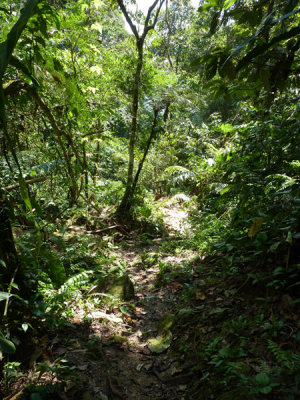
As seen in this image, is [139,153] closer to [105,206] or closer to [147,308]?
[105,206]

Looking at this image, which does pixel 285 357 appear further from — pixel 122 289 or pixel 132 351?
pixel 122 289

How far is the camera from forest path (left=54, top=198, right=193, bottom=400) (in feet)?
5.88

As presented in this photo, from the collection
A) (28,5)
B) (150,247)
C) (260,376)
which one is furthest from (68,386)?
(150,247)

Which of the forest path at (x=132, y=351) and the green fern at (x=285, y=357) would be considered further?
the forest path at (x=132, y=351)

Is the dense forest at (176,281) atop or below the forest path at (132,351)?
atop

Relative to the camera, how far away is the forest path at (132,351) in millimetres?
1793

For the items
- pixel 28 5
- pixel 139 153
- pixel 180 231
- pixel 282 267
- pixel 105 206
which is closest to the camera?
pixel 28 5

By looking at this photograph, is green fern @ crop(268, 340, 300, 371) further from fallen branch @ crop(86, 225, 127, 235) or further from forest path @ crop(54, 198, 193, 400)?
fallen branch @ crop(86, 225, 127, 235)

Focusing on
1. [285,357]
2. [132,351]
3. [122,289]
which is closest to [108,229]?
[122,289]

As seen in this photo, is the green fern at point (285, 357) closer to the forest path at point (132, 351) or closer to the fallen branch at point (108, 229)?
the forest path at point (132, 351)

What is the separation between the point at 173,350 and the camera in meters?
2.20

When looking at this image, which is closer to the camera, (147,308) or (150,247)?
(147,308)

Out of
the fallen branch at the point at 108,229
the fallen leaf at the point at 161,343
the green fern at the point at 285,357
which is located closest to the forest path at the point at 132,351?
the fallen leaf at the point at 161,343

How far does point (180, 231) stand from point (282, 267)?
3.71m
